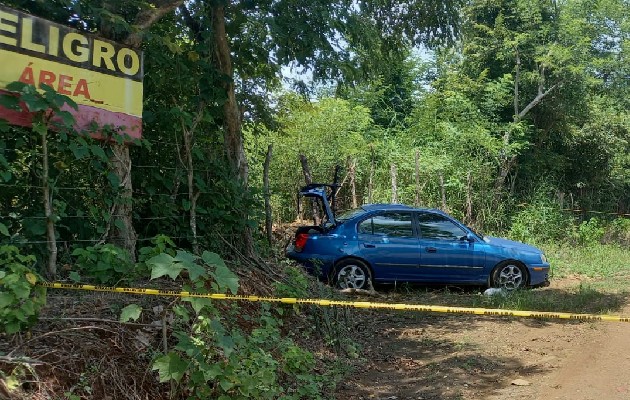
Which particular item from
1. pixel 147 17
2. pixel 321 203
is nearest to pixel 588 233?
pixel 321 203

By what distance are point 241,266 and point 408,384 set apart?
7.41 feet

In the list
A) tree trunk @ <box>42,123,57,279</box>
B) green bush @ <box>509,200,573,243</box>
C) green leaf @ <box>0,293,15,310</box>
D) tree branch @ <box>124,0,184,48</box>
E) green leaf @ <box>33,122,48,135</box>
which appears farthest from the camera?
green bush @ <box>509,200,573,243</box>

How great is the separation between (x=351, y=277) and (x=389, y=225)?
1103 mm

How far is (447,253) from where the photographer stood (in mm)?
9547

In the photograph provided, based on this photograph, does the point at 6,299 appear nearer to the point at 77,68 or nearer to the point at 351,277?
the point at 77,68

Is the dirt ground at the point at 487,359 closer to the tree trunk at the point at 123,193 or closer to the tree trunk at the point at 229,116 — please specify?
the tree trunk at the point at 229,116

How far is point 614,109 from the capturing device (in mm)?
20969

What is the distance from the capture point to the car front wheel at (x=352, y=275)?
30.6ft

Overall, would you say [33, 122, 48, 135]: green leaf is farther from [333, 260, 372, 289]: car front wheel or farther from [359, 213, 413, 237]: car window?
[359, 213, 413, 237]: car window

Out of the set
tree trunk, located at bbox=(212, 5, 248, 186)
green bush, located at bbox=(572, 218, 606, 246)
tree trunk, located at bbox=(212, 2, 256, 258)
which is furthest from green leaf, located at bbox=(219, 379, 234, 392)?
green bush, located at bbox=(572, 218, 606, 246)

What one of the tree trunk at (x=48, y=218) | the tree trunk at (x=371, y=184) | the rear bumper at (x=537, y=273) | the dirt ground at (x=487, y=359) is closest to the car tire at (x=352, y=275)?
the dirt ground at (x=487, y=359)

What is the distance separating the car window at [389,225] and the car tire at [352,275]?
576 mm

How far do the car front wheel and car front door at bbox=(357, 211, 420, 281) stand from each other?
15cm

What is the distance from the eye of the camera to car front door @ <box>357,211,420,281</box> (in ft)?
30.8
